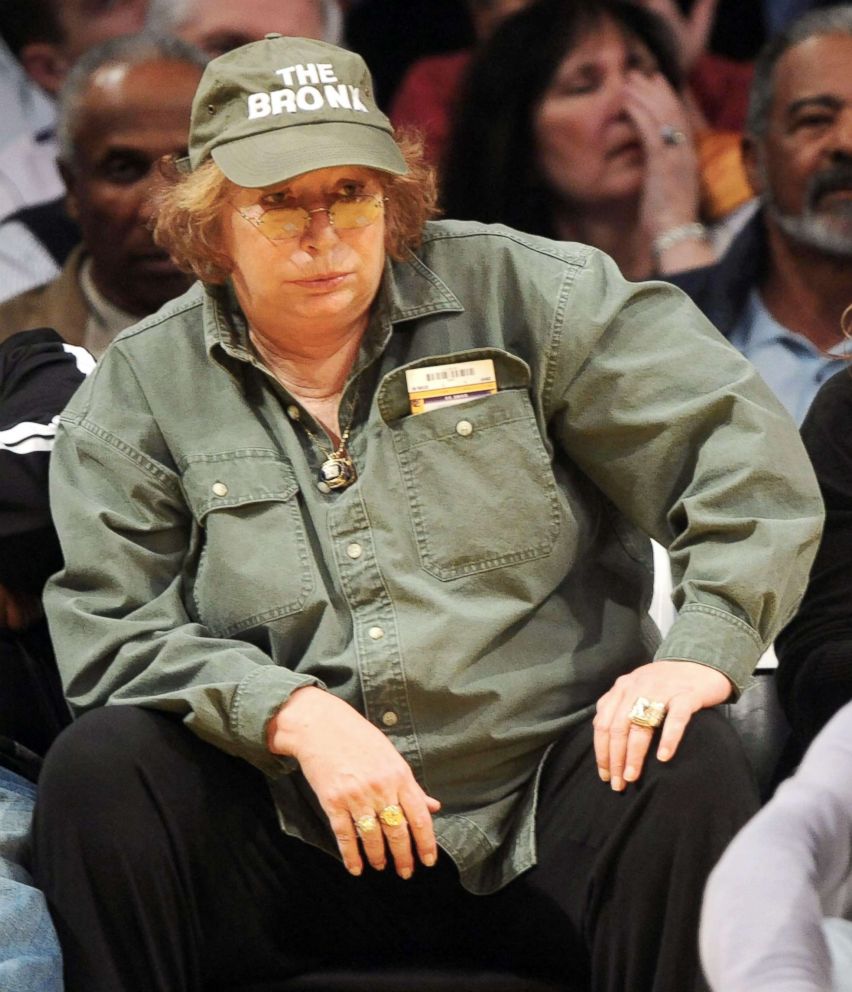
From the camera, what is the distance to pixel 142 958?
1.90 m

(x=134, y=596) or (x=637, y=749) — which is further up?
(x=134, y=596)

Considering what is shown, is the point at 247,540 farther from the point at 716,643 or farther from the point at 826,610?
the point at 826,610

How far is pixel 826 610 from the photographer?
2297 mm

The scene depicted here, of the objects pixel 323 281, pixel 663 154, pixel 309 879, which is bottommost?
pixel 309 879

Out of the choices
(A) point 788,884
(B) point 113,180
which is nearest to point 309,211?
(A) point 788,884

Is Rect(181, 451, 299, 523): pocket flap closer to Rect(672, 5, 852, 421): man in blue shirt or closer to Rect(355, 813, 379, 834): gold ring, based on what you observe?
Rect(355, 813, 379, 834): gold ring

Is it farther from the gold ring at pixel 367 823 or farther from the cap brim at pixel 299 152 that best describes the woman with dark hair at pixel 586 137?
the gold ring at pixel 367 823

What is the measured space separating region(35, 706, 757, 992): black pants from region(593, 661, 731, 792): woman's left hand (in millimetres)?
20

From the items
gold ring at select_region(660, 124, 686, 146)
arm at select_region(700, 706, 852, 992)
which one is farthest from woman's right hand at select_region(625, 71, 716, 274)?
arm at select_region(700, 706, 852, 992)

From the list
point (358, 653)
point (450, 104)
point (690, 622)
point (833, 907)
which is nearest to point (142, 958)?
point (358, 653)

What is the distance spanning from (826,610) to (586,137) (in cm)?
129

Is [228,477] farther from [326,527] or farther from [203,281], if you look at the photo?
[203,281]

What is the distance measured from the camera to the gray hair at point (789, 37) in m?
3.18

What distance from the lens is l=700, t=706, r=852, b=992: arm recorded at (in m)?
1.17
